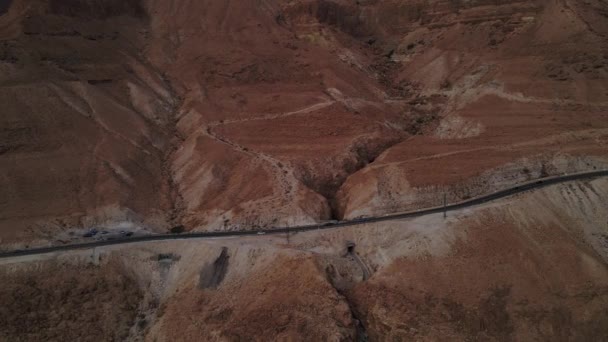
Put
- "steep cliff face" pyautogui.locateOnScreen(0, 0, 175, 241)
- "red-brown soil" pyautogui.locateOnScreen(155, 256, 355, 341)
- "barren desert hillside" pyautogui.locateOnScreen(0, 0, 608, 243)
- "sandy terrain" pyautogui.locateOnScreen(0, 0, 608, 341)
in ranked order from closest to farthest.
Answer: "red-brown soil" pyautogui.locateOnScreen(155, 256, 355, 341), "sandy terrain" pyautogui.locateOnScreen(0, 0, 608, 341), "steep cliff face" pyautogui.locateOnScreen(0, 0, 175, 241), "barren desert hillside" pyautogui.locateOnScreen(0, 0, 608, 243)

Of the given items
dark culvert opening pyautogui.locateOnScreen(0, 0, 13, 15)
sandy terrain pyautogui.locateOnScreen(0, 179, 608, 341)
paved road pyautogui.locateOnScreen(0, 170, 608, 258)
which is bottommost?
sandy terrain pyautogui.locateOnScreen(0, 179, 608, 341)

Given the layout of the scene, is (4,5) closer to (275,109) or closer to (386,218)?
(275,109)

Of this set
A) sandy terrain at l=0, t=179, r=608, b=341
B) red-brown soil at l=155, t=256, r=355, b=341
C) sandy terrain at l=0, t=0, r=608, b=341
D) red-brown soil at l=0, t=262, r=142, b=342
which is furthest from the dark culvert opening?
red-brown soil at l=155, t=256, r=355, b=341

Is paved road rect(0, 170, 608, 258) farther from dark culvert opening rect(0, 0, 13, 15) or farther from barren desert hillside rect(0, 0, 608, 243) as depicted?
dark culvert opening rect(0, 0, 13, 15)

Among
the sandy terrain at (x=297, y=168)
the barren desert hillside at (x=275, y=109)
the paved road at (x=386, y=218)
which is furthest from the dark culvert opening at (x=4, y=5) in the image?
the paved road at (x=386, y=218)

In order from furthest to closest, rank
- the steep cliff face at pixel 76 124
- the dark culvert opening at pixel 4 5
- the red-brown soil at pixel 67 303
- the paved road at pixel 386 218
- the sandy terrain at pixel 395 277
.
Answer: the dark culvert opening at pixel 4 5 → the steep cliff face at pixel 76 124 → the paved road at pixel 386 218 → the red-brown soil at pixel 67 303 → the sandy terrain at pixel 395 277

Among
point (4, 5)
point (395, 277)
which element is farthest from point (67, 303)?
point (4, 5)

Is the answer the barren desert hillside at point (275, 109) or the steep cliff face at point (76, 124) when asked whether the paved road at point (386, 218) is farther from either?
the steep cliff face at point (76, 124)

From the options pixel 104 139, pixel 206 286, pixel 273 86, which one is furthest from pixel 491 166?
pixel 104 139

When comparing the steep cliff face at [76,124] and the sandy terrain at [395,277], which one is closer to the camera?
the sandy terrain at [395,277]
